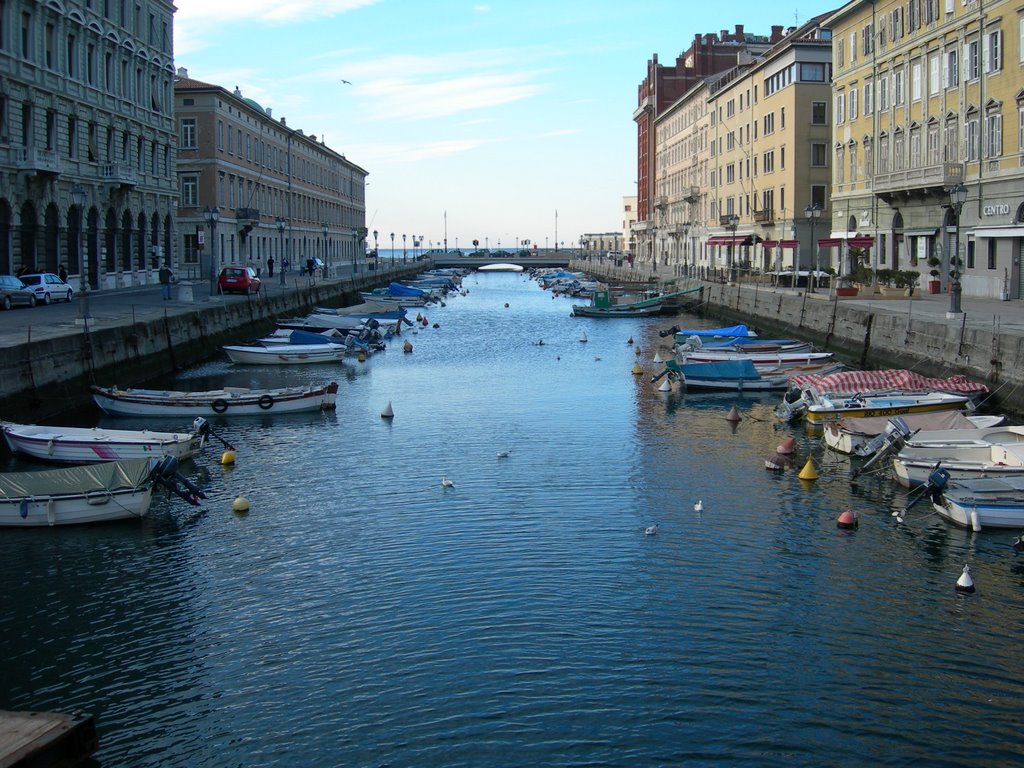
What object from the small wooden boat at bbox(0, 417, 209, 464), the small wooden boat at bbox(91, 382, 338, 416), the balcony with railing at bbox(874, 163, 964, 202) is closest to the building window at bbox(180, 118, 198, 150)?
the balcony with railing at bbox(874, 163, 964, 202)

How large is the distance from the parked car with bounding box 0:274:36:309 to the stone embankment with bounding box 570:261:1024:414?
33940mm

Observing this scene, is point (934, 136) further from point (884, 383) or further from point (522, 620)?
point (522, 620)

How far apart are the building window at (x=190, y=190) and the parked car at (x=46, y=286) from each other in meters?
33.2

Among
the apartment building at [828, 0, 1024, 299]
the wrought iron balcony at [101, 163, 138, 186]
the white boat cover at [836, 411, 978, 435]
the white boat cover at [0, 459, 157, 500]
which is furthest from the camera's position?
the wrought iron balcony at [101, 163, 138, 186]

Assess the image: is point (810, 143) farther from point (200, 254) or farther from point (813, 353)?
point (200, 254)

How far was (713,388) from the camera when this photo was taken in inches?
1464

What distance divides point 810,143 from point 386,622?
2693 inches

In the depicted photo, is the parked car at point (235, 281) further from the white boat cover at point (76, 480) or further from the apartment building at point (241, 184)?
the white boat cover at point (76, 480)

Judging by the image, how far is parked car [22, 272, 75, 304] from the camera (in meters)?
47.7

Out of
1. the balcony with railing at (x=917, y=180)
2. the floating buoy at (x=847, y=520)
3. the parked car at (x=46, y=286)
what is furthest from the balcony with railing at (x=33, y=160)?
the floating buoy at (x=847, y=520)

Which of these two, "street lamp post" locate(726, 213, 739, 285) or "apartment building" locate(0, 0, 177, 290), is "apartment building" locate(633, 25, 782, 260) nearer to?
"street lamp post" locate(726, 213, 739, 285)

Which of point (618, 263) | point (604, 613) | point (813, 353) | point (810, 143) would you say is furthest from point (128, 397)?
point (618, 263)

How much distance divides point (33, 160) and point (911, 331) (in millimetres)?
39332

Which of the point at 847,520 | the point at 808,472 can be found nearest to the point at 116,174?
the point at 808,472
